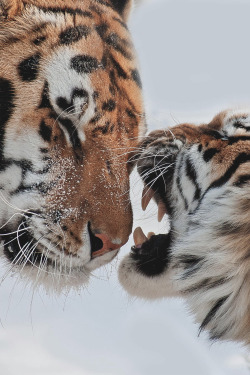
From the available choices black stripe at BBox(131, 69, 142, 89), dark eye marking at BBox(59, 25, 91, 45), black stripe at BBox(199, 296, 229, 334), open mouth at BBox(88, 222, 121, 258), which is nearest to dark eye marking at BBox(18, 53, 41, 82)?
dark eye marking at BBox(59, 25, 91, 45)

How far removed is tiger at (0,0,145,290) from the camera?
1.95 meters

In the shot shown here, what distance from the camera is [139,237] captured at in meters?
2.21

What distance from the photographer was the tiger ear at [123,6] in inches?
96.5

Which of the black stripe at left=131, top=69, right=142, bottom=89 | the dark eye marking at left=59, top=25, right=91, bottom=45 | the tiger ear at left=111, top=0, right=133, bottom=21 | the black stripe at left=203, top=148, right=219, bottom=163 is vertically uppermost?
the dark eye marking at left=59, top=25, right=91, bottom=45

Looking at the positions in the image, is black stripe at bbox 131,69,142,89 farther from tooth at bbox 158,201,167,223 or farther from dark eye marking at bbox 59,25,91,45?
tooth at bbox 158,201,167,223

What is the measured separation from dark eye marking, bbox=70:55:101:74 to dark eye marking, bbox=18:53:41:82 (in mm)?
106

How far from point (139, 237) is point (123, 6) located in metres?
Result: 0.88

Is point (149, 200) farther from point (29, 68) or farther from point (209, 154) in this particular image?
point (29, 68)

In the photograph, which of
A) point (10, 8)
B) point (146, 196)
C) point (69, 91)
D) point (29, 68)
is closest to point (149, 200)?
point (146, 196)

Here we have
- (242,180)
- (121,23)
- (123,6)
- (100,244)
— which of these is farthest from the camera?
(123,6)

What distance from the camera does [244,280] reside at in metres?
1.92

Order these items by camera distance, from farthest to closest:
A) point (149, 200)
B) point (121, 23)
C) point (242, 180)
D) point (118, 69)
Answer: point (121, 23), point (149, 200), point (118, 69), point (242, 180)

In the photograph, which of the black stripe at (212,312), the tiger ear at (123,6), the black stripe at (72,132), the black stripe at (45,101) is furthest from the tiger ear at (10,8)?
the black stripe at (212,312)

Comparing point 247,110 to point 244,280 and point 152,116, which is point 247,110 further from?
point 244,280
